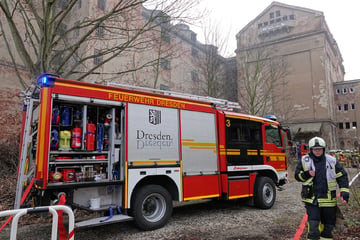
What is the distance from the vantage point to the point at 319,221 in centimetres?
435

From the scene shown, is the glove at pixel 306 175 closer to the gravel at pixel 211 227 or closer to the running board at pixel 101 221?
the gravel at pixel 211 227

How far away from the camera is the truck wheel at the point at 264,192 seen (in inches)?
313

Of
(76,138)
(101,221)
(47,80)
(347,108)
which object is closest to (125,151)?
(76,138)

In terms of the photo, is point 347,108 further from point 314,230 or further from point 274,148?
point 314,230

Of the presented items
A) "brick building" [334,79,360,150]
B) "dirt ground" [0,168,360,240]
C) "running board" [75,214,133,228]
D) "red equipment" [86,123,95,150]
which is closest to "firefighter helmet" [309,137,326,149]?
"dirt ground" [0,168,360,240]

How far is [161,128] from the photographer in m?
6.32

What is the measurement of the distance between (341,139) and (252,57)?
85.8 feet

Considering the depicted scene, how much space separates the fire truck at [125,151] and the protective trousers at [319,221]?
2.84 m

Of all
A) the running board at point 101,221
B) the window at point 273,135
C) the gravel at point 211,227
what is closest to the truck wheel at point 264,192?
the gravel at point 211,227

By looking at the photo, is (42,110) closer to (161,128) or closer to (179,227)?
(161,128)

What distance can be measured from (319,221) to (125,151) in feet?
12.1

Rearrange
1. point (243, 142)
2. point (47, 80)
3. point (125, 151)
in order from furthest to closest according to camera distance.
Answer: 1. point (243, 142)
2. point (125, 151)
3. point (47, 80)

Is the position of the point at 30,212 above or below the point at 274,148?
below

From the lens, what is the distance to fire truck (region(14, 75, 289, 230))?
196 inches
